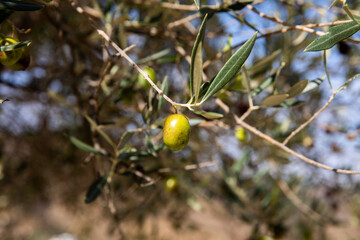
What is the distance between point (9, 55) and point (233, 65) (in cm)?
48

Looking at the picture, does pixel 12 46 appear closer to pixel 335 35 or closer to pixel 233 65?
pixel 233 65

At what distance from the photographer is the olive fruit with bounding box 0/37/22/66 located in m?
0.61

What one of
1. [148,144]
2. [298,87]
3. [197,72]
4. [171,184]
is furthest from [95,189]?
[298,87]

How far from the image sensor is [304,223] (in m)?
1.97

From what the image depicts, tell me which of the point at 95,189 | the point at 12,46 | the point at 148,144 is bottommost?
the point at 95,189

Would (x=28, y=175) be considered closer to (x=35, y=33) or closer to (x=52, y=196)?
(x=52, y=196)

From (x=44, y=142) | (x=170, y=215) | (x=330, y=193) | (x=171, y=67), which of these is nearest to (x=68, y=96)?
(x=44, y=142)

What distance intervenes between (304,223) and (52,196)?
1968 millimetres

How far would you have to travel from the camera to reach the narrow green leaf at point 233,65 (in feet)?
1.64

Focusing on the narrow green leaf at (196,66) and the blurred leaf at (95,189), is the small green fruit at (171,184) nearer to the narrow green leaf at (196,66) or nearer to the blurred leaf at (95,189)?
the blurred leaf at (95,189)

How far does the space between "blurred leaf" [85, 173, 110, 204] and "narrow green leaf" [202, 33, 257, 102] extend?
1.57ft

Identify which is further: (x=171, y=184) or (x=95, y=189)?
(x=171, y=184)

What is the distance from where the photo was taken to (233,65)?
1.66 feet

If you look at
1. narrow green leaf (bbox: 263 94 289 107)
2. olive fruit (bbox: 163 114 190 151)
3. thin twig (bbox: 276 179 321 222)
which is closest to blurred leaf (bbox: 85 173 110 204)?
olive fruit (bbox: 163 114 190 151)
